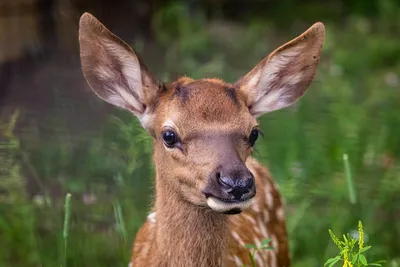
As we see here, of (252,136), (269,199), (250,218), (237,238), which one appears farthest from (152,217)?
(269,199)

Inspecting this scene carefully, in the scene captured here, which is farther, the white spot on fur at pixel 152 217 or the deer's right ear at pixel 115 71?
the white spot on fur at pixel 152 217

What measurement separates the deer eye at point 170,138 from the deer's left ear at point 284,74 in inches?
15.4

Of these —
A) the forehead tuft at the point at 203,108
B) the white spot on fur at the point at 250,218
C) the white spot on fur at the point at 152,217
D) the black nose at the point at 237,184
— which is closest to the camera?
the black nose at the point at 237,184

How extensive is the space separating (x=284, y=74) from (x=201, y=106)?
0.55 meters

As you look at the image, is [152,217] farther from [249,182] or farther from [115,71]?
[249,182]

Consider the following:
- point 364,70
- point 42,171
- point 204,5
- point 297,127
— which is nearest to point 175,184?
point 42,171

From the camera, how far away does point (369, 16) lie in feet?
33.9

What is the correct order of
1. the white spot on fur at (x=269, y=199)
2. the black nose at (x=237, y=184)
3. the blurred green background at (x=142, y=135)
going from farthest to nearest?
1. the blurred green background at (x=142, y=135)
2. the white spot on fur at (x=269, y=199)
3. the black nose at (x=237, y=184)

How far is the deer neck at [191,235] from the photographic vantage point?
3609 millimetres

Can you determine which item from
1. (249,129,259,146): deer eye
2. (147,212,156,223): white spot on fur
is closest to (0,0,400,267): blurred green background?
(147,212,156,223): white spot on fur

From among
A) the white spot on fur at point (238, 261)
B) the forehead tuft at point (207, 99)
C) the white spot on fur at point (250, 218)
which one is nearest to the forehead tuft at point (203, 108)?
the forehead tuft at point (207, 99)

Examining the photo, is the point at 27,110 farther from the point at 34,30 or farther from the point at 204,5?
the point at 204,5

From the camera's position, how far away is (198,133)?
11.3 ft

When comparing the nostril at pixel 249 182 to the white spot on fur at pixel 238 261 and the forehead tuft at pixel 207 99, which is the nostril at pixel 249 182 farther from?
the white spot on fur at pixel 238 261
